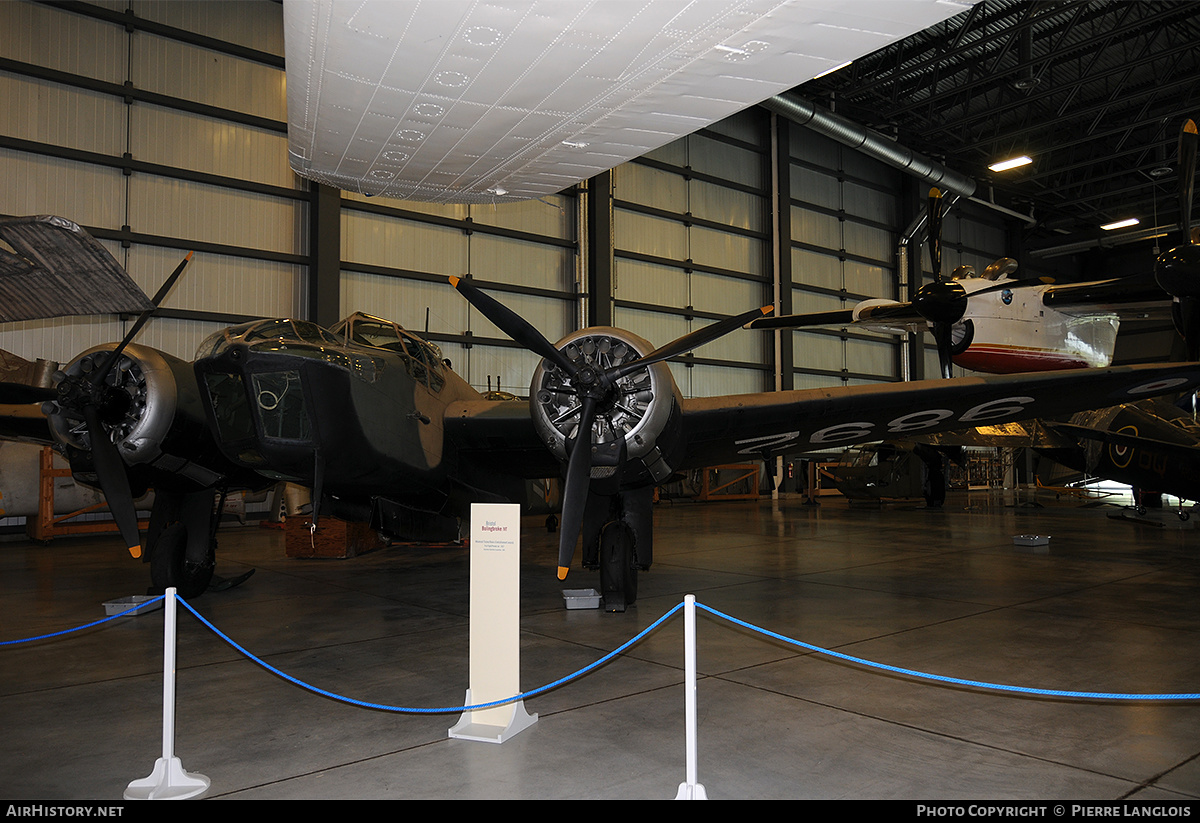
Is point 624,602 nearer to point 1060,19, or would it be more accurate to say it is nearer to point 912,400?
point 912,400

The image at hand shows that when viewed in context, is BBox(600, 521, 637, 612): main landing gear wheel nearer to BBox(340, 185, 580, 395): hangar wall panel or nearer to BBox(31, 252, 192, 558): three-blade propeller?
BBox(31, 252, 192, 558): three-blade propeller

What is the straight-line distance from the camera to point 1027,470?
39.3 m

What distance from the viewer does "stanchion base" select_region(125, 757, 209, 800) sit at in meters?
3.67

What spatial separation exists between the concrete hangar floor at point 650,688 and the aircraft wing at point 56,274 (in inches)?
105

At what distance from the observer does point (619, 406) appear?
7590 mm

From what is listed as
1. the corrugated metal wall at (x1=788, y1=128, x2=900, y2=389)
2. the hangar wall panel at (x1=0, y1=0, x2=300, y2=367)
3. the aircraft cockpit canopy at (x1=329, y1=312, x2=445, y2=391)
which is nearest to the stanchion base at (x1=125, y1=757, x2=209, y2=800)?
the aircraft cockpit canopy at (x1=329, y1=312, x2=445, y2=391)

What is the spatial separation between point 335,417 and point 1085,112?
27.8 m

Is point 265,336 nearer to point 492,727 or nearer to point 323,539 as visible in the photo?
point 492,727

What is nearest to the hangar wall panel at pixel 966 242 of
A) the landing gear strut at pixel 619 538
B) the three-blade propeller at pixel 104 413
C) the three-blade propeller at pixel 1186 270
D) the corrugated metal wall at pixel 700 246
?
the corrugated metal wall at pixel 700 246

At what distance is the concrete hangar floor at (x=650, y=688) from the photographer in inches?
152

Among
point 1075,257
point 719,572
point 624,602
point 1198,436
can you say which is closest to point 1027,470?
point 1075,257

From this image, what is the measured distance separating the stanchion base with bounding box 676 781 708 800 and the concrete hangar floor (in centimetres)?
17

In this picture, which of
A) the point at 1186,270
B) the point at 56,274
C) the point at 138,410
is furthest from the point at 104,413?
the point at 1186,270

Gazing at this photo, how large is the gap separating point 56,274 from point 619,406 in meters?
4.65
